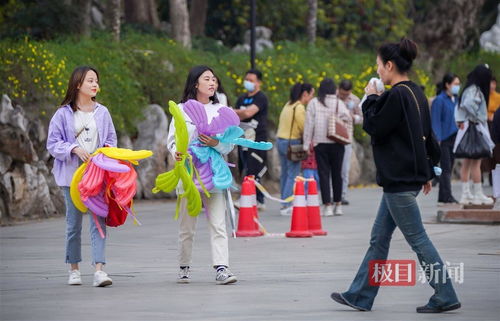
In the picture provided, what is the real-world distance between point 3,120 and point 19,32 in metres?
6.95

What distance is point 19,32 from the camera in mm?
23172

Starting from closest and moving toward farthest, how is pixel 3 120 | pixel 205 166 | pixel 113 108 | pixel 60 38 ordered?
1. pixel 205 166
2. pixel 3 120
3. pixel 113 108
4. pixel 60 38

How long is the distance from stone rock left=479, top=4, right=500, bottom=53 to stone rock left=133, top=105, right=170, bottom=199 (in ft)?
57.8

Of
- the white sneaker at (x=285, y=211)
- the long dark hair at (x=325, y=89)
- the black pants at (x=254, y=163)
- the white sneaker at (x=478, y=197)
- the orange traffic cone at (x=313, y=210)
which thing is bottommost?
the white sneaker at (x=285, y=211)

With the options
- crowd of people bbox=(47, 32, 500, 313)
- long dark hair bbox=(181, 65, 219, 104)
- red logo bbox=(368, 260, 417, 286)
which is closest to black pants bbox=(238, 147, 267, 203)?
crowd of people bbox=(47, 32, 500, 313)

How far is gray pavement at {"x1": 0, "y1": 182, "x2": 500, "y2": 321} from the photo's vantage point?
27.4 feet

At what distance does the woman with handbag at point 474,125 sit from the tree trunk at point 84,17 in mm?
8133

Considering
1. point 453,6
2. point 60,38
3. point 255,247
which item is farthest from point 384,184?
point 453,6

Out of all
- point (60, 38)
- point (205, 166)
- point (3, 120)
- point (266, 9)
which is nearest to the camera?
point (205, 166)

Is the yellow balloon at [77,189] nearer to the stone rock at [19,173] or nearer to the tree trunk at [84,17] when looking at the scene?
the stone rock at [19,173]

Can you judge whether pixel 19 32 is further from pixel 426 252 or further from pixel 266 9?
pixel 426 252

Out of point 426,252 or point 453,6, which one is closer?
point 426,252

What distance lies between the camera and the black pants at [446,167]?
1839 centimetres

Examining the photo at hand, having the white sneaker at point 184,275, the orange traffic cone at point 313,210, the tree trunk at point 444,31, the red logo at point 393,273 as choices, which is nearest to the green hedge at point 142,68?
the tree trunk at point 444,31
